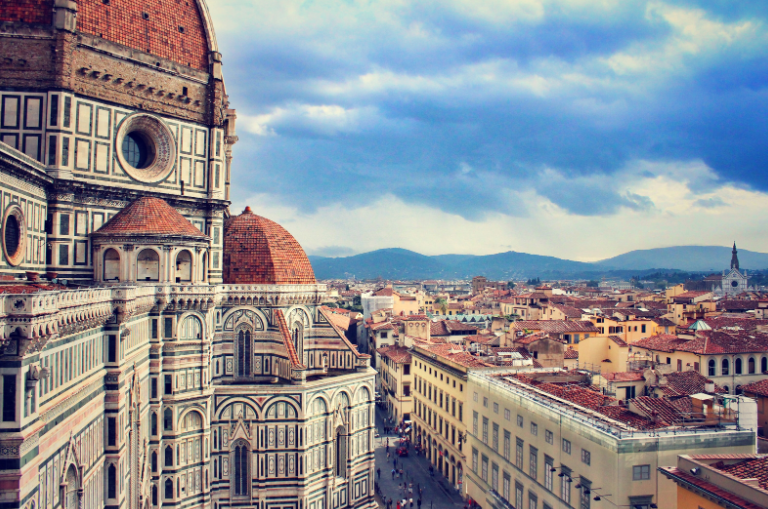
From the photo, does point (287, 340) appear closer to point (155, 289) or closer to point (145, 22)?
point (155, 289)

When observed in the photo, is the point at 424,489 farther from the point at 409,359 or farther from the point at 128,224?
the point at 128,224

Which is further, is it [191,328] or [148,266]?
[191,328]

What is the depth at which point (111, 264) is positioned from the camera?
94.5ft

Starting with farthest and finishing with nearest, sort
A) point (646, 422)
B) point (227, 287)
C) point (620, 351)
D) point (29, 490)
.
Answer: point (620, 351) < point (227, 287) < point (646, 422) < point (29, 490)

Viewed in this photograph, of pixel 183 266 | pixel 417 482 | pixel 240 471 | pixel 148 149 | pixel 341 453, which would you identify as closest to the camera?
pixel 183 266

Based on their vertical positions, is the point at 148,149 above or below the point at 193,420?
above

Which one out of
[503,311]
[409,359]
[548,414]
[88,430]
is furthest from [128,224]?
[503,311]

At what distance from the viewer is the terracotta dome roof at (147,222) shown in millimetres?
28656

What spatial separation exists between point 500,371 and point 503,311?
76.1m

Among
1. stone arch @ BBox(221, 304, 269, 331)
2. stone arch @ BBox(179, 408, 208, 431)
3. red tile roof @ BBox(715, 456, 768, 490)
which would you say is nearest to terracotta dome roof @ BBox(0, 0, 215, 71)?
stone arch @ BBox(221, 304, 269, 331)

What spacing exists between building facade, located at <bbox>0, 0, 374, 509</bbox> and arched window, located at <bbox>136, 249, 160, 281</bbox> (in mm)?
63

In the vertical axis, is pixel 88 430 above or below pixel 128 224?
below

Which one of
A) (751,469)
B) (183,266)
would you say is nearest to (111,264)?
(183,266)

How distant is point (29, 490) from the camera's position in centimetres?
1555
